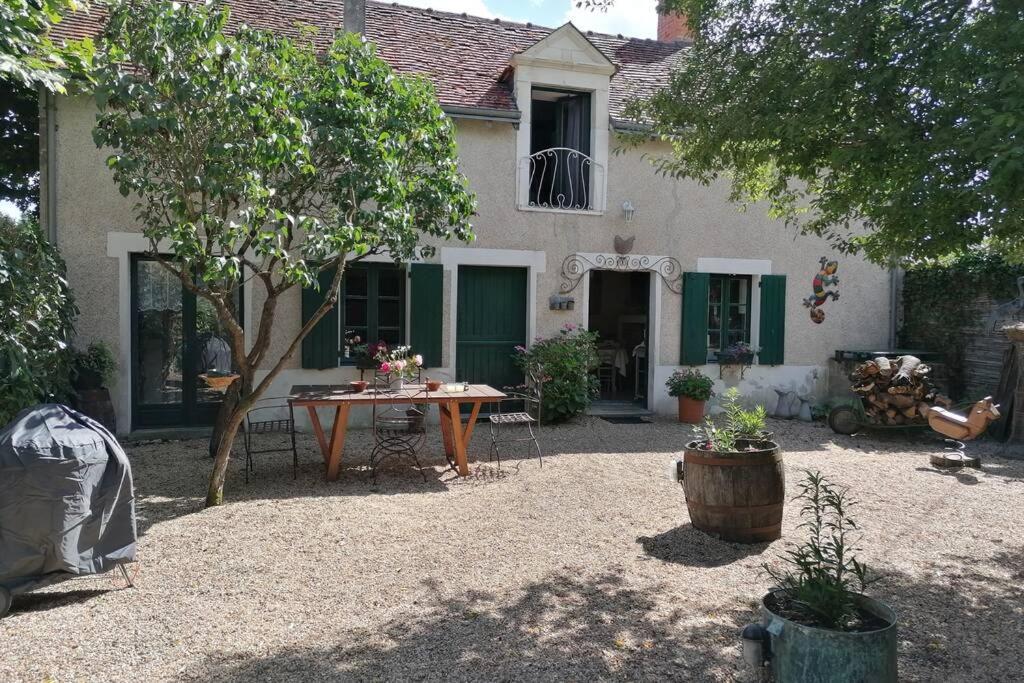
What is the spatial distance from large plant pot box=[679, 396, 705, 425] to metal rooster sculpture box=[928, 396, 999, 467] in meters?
2.67

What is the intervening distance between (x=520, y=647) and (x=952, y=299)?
30.4 ft

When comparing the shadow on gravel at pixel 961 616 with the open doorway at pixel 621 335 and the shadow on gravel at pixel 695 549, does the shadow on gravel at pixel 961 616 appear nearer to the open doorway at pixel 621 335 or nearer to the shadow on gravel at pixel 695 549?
the shadow on gravel at pixel 695 549

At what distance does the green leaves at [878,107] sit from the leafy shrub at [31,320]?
5.40 meters

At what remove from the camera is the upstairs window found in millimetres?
9509

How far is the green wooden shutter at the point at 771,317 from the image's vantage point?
10.1 metres

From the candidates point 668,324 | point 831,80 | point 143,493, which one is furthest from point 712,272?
point 143,493

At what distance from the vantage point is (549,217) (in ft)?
30.4

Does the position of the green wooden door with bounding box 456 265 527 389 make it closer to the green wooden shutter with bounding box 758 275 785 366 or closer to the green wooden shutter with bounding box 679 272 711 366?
the green wooden shutter with bounding box 679 272 711 366

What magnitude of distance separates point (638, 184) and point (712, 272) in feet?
5.22

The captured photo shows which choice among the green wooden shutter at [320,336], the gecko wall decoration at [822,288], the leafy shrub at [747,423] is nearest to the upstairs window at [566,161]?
the green wooden shutter at [320,336]

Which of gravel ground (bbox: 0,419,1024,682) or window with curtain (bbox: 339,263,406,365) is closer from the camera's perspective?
gravel ground (bbox: 0,419,1024,682)

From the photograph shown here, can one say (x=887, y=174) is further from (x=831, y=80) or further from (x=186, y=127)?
(x=186, y=127)

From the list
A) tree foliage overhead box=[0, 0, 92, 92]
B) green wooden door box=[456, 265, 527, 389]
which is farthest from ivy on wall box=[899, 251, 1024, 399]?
tree foliage overhead box=[0, 0, 92, 92]

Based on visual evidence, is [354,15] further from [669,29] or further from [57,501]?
[57,501]
